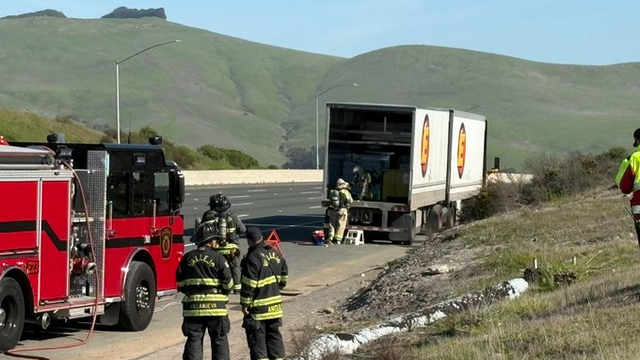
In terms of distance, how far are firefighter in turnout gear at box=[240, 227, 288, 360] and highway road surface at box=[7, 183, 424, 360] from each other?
2811 millimetres

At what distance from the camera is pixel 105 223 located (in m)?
14.8

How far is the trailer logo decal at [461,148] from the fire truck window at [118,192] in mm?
22288

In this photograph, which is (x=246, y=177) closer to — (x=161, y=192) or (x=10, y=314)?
(x=161, y=192)

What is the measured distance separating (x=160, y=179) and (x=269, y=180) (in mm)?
63167

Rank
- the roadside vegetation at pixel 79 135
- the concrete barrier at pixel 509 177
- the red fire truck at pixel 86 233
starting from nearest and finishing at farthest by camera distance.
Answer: the red fire truck at pixel 86 233 → the concrete barrier at pixel 509 177 → the roadside vegetation at pixel 79 135

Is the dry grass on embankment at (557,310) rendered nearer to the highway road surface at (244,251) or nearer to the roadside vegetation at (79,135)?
the highway road surface at (244,251)

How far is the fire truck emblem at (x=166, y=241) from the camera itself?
16516 mm

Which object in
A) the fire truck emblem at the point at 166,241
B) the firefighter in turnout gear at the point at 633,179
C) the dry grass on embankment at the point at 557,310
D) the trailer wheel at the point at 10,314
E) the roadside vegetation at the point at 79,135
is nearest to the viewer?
the dry grass on embankment at the point at 557,310

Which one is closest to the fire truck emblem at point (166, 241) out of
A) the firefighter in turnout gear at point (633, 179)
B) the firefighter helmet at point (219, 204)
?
the firefighter helmet at point (219, 204)

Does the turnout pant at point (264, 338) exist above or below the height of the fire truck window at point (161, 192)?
below

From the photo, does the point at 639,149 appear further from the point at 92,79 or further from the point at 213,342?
the point at 92,79

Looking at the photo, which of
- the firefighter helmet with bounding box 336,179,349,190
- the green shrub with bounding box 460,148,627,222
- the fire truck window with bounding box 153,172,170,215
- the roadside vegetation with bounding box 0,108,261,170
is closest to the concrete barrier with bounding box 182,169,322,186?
the roadside vegetation with bounding box 0,108,261,170

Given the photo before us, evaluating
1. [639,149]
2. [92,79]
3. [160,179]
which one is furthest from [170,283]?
[92,79]

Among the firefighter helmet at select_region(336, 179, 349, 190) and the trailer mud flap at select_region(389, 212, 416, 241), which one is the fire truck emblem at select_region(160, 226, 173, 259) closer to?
the firefighter helmet at select_region(336, 179, 349, 190)
